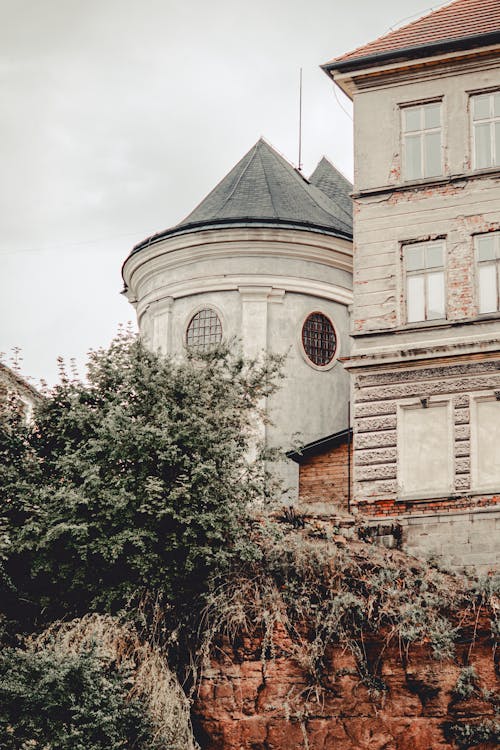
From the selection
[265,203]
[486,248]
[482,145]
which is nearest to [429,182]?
[482,145]

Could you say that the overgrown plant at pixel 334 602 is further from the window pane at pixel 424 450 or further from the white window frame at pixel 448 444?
the window pane at pixel 424 450

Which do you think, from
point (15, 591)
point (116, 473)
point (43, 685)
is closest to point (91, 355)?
point (116, 473)

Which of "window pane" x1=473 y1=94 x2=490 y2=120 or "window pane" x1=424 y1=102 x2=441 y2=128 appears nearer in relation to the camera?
"window pane" x1=473 y1=94 x2=490 y2=120

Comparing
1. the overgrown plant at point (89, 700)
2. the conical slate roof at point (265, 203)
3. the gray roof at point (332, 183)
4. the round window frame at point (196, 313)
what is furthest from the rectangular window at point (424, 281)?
the gray roof at point (332, 183)

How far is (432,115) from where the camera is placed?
87.4 feet

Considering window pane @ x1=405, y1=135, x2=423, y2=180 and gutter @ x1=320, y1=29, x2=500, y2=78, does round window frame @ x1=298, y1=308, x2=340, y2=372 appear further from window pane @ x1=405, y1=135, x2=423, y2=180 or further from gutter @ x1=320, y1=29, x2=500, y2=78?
gutter @ x1=320, y1=29, x2=500, y2=78

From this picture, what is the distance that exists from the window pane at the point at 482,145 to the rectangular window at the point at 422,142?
76cm

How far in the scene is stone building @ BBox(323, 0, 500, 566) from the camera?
24.2 metres

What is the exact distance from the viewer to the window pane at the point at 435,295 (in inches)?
1001

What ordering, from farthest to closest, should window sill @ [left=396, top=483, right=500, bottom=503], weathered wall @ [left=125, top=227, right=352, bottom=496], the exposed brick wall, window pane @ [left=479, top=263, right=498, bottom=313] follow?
weathered wall @ [left=125, top=227, right=352, bottom=496] → the exposed brick wall → window pane @ [left=479, top=263, right=498, bottom=313] → window sill @ [left=396, top=483, right=500, bottom=503]

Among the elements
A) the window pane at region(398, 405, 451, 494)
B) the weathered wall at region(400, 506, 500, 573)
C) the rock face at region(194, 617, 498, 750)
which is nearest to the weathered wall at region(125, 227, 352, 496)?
the window pane at region(398, 405, 451, 494)

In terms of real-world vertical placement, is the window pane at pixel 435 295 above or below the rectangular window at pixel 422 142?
below

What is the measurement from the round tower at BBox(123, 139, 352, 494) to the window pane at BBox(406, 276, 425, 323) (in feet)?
23.1

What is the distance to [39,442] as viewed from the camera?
23.7 m
